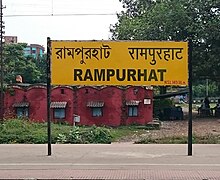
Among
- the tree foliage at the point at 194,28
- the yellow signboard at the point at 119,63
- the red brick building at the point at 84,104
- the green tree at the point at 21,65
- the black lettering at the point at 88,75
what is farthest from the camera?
the green tree at the point at 21,65

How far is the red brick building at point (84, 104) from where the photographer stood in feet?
113

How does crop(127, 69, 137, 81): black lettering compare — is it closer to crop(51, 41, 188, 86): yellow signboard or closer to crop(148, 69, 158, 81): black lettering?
crop(51, 41, 188, 86): yellow signboard

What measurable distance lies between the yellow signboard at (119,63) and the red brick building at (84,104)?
21.0 metres

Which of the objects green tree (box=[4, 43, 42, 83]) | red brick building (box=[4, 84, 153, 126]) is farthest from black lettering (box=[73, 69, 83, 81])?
green tree (box=[4, 43, 42, 83])

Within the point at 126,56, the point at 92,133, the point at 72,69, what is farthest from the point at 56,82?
the point at 92,133

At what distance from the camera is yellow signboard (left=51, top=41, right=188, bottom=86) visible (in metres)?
13.1

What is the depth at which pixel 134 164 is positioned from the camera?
11594mm

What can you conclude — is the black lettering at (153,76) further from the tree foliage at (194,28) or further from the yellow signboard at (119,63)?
the tree foliage at (194,28)

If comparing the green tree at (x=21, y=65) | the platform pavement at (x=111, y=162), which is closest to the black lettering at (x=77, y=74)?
the platform pavement at (x=111, y=162)

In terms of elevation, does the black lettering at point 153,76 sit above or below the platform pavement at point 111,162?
above

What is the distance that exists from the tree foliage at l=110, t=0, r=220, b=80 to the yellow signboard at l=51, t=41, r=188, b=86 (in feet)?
93.6

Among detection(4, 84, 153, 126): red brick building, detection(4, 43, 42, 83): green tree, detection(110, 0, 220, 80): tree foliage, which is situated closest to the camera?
detection(4, 84, 153, 126): red brick building

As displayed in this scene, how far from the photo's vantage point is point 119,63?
1317 cm

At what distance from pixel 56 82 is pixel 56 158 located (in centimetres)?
212
